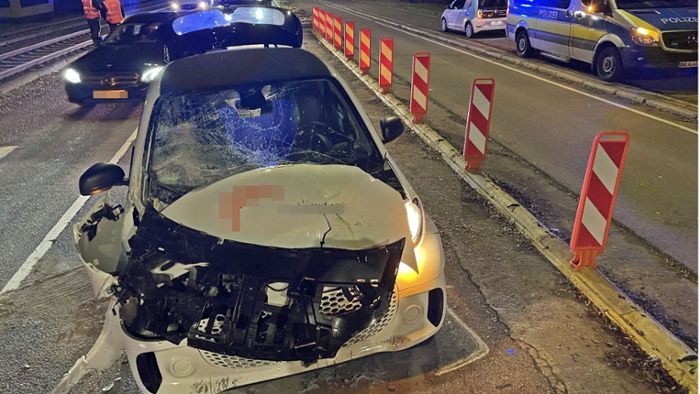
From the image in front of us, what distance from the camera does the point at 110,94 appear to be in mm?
9578

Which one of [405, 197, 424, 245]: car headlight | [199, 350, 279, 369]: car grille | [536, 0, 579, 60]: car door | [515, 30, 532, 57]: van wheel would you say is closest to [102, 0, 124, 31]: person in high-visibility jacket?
[515, 30, 532, 57]: van wheel

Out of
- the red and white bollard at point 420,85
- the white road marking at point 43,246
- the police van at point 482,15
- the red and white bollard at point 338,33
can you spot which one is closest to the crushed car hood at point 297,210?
the white road marking at point 43,246

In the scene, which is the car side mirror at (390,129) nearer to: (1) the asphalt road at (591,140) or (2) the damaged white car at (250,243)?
(2) the damaged white car at (250,243)

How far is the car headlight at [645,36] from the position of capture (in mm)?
11039

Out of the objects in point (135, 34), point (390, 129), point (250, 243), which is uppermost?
point (135, 34)

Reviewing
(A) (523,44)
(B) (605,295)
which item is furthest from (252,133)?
(A) (523,44)

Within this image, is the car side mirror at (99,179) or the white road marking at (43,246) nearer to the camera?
the car side mirror at (99,179)

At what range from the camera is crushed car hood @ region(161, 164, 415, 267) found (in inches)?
115

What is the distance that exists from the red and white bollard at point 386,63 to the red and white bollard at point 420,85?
235 cm

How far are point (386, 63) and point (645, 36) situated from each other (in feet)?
17.3

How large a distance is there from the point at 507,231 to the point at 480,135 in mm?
1750

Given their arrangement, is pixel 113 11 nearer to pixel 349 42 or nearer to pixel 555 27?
pixel 349 42

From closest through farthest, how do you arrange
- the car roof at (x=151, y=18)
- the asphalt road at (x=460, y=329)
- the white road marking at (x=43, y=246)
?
the asphalt road at (x=460, y=329) → the white road marking at (x=43, y=246) → the car roof at (x=151, y=18)

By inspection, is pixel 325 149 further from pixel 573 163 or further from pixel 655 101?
pixel 655 101
